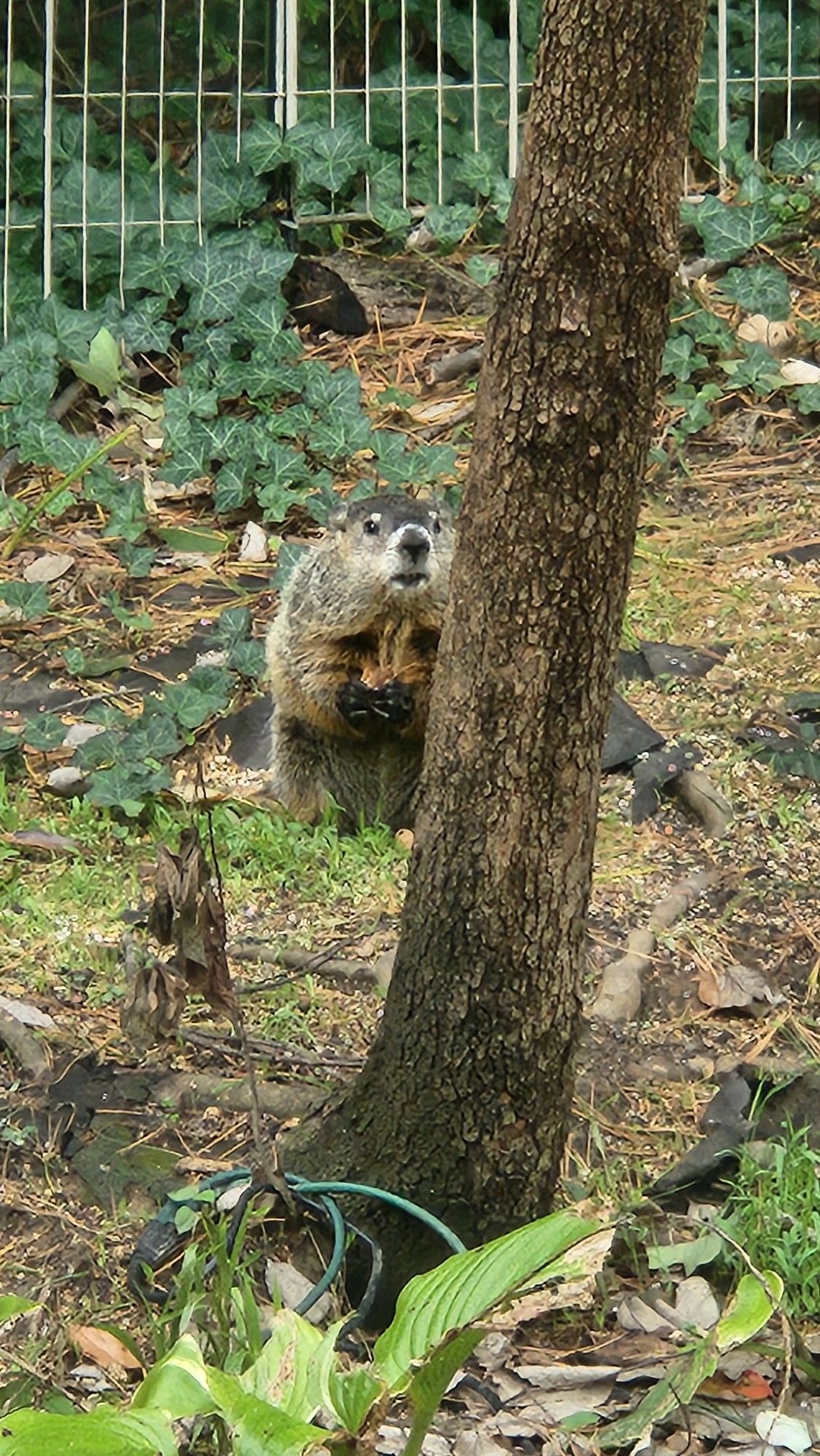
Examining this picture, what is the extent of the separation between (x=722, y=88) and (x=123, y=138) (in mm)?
2401

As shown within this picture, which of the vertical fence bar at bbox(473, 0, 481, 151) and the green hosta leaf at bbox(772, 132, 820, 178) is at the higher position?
the vertical fence bar at bbox(473, 0, 481, 151)

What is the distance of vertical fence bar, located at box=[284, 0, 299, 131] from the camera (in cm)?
770

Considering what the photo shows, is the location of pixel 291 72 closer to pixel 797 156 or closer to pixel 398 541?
pixel 797 156

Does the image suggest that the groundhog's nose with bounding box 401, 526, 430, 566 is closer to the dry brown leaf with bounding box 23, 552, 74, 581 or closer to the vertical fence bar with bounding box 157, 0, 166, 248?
the dry brown leaf with bounding box 23, 552, 74, 581

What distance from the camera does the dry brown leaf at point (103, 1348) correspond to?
2.91 meters

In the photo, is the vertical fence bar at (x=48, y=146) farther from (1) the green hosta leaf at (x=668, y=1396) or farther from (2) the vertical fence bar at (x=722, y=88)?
(1) the green hosta leaf at (x=668, y=1396)

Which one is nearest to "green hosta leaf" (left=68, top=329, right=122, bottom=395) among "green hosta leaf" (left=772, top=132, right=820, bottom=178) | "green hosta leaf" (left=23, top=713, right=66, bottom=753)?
"green hosta leaf" (left=23, top=713, right=66, bottom=753)

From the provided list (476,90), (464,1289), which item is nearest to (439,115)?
(476,90)

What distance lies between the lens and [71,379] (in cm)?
761

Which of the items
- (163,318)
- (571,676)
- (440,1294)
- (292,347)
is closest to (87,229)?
(163,318)

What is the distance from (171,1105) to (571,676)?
4.21 feet

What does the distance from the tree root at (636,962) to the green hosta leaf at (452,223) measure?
4120 mm

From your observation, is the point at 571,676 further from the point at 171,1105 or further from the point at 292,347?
the point at 292,347

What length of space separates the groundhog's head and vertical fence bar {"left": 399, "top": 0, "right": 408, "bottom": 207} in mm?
2890
